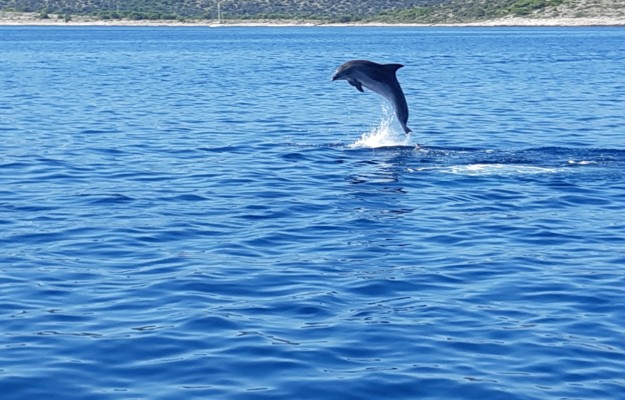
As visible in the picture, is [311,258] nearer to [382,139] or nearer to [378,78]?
[378,78]

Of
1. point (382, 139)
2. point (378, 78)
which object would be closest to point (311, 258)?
point (378, 78)

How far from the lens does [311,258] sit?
16.5m

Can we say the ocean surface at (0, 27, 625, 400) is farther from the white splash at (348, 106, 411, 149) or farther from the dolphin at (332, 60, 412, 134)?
the dolphin at (332, 60, 412, 134)

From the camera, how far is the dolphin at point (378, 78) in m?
25.6

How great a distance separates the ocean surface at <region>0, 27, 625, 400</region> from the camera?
1175 cm

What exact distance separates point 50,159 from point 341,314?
14.7 metres

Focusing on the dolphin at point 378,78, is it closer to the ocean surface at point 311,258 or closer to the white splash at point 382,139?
the ocean surface at point 311,258

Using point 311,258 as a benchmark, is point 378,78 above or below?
above

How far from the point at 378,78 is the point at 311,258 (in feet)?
34.2

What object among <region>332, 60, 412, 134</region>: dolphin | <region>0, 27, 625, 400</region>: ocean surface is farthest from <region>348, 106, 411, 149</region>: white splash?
<region>332, 60, 412, 134</region>: dolphin

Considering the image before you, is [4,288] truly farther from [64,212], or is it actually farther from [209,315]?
[64,212]

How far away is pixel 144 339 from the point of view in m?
12.6

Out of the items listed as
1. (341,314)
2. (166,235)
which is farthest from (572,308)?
(166,235)

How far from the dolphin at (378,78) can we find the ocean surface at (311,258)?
1191 mm
